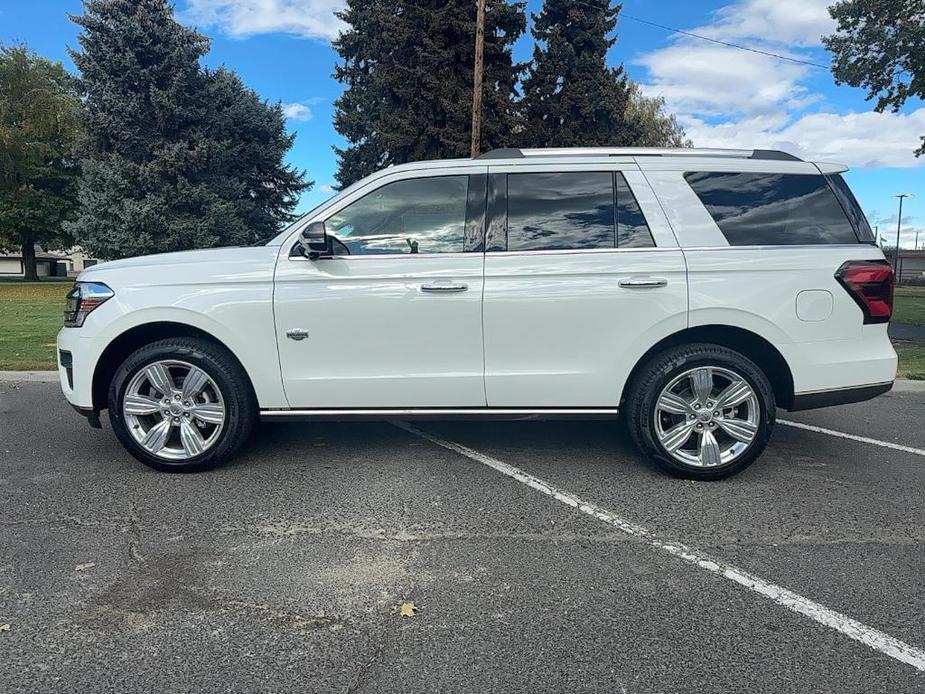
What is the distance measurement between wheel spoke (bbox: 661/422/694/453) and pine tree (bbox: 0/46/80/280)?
38.7 m

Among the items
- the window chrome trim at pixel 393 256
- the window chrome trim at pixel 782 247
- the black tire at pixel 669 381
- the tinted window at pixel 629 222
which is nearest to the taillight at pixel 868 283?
the window chrome trim at pixel 782 247

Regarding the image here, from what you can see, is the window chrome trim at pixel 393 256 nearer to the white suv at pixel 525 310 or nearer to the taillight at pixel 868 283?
the white suv at pixel 525 310

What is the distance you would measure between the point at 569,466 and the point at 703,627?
2.01m

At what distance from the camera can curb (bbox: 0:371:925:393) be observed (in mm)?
7463

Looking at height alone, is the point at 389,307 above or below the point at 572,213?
below

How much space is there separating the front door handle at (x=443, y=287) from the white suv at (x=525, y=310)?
0.05ft

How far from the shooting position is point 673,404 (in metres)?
4.27

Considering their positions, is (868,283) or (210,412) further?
(210,412)

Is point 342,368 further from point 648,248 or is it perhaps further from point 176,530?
point 648,248

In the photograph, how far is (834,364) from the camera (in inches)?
167

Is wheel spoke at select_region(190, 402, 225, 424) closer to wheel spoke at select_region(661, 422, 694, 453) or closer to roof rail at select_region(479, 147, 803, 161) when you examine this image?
roof rail at select_region(479, 147, 803, 161)

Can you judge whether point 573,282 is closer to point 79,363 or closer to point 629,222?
point 629,222

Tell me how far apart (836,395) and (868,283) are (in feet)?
2.38

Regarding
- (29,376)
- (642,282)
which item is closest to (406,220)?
(642,282)
